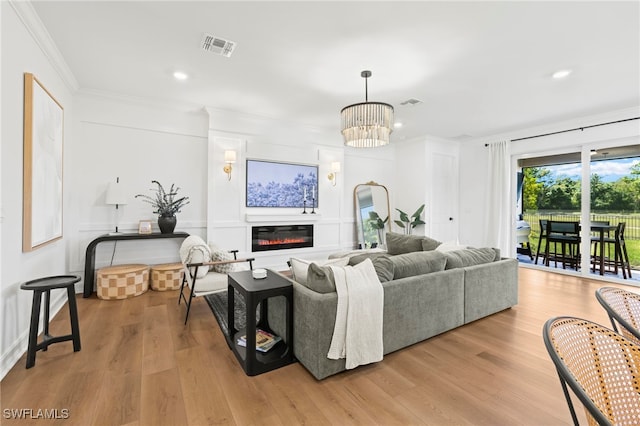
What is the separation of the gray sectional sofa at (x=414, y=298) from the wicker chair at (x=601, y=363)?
128 centimetres

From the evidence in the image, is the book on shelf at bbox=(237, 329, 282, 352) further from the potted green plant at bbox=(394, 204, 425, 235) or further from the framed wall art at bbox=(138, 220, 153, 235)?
the potted green plant at bbox=(394, 204, 425, 235)

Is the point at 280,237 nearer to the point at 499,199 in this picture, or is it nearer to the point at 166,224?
the point at 166,224

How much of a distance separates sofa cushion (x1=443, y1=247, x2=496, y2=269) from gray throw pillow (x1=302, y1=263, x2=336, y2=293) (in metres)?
1.39

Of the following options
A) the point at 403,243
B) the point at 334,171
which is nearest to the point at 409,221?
the point at 334,171

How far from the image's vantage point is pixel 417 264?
259cm

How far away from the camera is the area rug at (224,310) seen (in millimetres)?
2842

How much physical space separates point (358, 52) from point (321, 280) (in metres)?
2.26

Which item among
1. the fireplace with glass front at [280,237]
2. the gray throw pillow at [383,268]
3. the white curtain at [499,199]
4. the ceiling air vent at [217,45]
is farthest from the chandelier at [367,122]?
the white curtain at [499,199]

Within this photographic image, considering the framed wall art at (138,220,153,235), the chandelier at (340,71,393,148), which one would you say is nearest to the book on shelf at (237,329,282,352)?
the chandelier at (340,71,393,148)

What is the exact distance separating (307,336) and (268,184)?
11.6 feet

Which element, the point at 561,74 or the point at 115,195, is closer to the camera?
the point at 561,74

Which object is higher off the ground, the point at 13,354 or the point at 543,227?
the point at 543,227

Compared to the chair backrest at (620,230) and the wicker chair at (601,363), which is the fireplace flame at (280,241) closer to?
the wicker chair at (601,363)

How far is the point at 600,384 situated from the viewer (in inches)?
36.9
